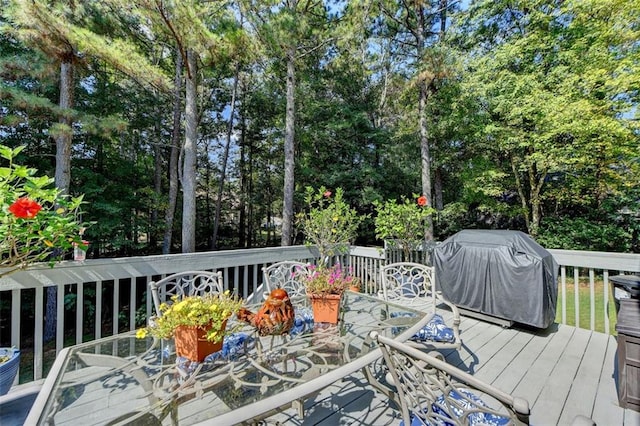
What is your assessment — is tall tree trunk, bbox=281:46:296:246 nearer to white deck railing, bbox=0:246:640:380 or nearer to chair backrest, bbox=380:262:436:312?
white deck railing, bbox=0:246:640:380

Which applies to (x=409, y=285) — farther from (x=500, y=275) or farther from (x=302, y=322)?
(x=302, y=322)

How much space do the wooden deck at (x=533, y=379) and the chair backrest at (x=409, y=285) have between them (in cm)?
54

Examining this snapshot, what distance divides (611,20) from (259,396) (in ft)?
29.8

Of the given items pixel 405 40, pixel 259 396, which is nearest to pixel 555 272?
pixel 259 396

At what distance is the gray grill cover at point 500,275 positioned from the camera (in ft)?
9.84

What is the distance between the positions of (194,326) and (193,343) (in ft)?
0.35

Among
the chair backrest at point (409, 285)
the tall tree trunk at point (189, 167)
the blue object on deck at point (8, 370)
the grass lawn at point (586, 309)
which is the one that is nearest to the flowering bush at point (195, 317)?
the blue object on deck at point (8, 370)

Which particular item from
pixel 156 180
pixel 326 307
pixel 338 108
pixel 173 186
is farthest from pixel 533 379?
pixel 156 180

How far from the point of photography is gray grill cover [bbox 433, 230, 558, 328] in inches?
118

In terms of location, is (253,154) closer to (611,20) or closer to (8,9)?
(8,9)

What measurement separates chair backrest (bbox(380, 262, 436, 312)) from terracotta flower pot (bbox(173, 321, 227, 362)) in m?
1.78

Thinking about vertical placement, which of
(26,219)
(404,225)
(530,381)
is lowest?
(530,381)

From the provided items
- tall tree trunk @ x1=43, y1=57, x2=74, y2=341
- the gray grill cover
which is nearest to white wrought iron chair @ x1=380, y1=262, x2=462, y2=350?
the gray grill cover

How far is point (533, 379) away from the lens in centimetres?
230
